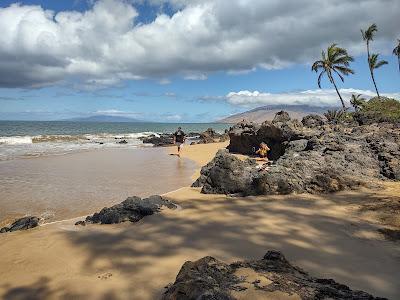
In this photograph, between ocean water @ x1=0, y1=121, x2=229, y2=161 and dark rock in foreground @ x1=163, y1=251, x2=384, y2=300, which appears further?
ocean water @ x1=0, y1=121, x2=229, y2=161

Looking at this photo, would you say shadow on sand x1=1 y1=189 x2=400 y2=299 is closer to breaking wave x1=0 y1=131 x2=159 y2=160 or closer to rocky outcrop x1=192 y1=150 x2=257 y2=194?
rocky outcrop x1=192 y1=150 x2=257 y2=194

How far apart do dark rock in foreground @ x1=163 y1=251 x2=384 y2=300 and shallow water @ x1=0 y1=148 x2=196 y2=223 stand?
6.54 m

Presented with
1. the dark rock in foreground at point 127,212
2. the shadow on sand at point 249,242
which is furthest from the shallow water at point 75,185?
the shadow on sand at point 249,242

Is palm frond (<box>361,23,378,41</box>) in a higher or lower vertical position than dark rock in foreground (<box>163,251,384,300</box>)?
higher

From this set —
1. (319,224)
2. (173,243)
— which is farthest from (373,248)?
(173,243)

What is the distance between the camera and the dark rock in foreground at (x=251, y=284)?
3.07 metres

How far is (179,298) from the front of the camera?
10.2ft

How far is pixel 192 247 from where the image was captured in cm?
530

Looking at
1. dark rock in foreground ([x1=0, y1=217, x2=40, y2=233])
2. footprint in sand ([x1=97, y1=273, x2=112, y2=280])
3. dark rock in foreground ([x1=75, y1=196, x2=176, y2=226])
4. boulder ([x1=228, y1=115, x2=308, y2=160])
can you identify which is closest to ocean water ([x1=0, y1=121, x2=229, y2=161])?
boulder ([x1=228, y1=115, x2=308, y2=160])

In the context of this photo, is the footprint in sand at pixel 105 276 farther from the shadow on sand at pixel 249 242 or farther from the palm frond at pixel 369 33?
the palm frond at pixel 369 33

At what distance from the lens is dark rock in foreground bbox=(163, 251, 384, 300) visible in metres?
3.07

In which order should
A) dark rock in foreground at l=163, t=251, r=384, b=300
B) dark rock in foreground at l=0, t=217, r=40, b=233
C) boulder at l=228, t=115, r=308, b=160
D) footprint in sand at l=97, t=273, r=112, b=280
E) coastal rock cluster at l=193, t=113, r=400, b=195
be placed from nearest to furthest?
dark rock in foreground at l=163, t=251, r=384, b=300, footprint in sand at l=97, t=273, r=112, b=280, dark rock in foreground at l=0, t=217, r=40, b=233, coastal rock cluster at l=193, t=113, r=400, b=195, boulder at l=228, t=115, r=308, b=160

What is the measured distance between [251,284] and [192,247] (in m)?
2.02

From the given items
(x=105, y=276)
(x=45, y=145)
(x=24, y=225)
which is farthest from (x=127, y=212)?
(x=45, y=145)
